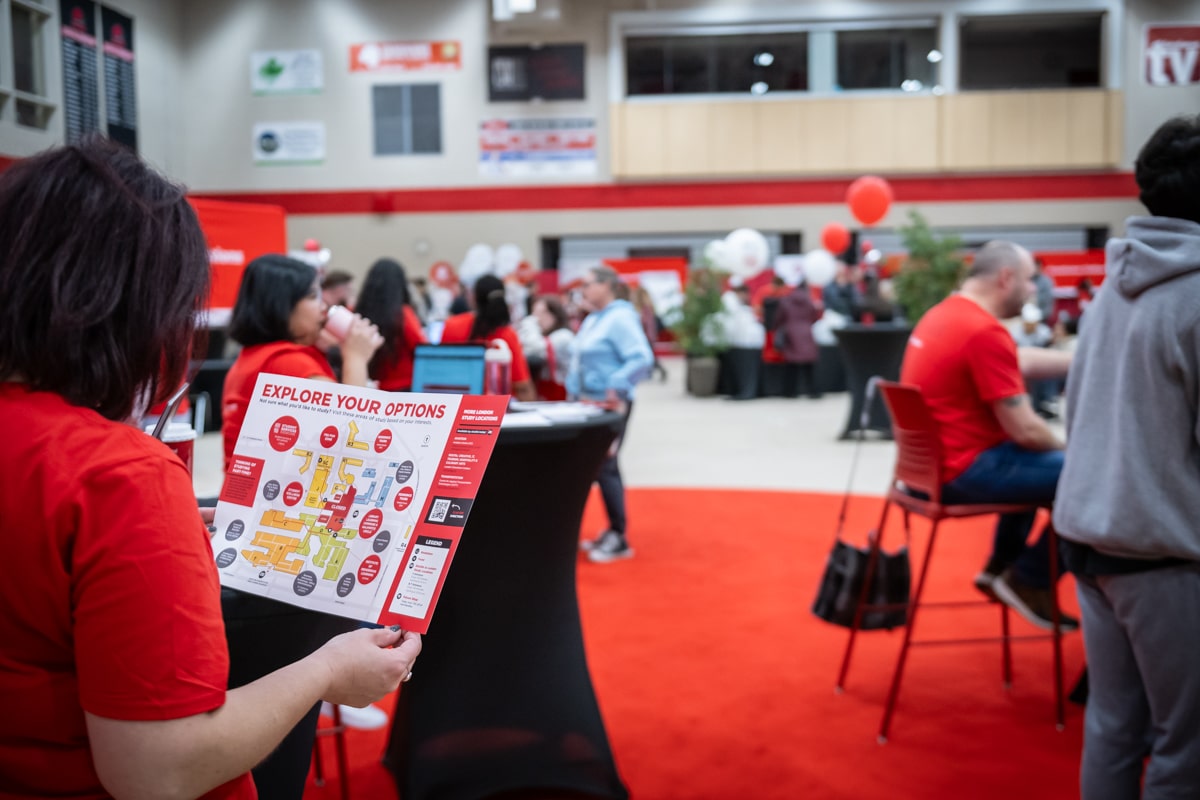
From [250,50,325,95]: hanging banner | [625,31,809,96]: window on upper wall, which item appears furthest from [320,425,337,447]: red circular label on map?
[250,50,325,95]: hanging banner

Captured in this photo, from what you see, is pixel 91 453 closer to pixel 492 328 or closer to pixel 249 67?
pixel 492 328

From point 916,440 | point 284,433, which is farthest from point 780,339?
point 284,433

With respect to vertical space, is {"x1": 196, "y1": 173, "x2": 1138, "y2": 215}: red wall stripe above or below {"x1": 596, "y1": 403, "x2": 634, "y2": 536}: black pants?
above

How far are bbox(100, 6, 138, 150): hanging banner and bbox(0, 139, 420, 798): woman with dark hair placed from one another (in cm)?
1441

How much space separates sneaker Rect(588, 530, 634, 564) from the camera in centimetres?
494

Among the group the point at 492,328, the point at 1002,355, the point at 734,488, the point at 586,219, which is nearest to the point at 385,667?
the point at 1002,355

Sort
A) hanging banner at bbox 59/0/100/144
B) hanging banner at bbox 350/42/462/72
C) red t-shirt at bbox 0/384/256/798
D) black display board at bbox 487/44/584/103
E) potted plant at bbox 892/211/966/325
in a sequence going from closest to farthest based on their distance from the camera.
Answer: red t-shirt at bbox 0/384/256/798 → potted plant at bbox 892/211/966/325 → hanging banner at bbox 59/0/100/144 → black display board at bbox 487/44/584/103 → hanging banner at bbox 350/42/462/72

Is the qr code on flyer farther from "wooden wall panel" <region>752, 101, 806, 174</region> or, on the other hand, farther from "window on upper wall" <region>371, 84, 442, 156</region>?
"window on upper wall" <region>371, 84, 442, 156</region>

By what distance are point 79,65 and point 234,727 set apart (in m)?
13.7

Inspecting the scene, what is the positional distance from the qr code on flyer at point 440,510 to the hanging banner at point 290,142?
17.4m

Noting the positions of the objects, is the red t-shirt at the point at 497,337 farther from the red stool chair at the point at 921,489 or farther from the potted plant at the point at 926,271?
the potted plant at the point at 926,271

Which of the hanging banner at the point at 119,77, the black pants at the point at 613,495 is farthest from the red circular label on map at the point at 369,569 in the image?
the hanging banner at the point at 119,77

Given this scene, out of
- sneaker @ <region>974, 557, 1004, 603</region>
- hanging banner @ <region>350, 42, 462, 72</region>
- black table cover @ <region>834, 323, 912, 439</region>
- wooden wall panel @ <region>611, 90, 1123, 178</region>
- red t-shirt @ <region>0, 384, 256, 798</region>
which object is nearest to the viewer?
red t-shirt @ <region>0, 384, 256, 798</region>

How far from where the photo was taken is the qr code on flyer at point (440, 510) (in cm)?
104
